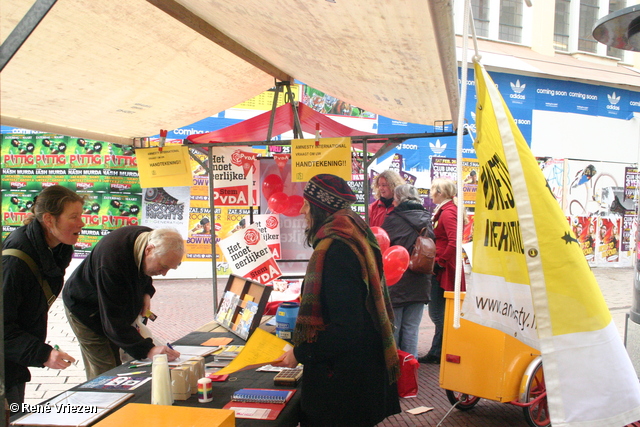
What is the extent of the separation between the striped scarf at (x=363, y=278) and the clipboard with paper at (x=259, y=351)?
347mm

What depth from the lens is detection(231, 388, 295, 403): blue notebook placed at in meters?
2.14

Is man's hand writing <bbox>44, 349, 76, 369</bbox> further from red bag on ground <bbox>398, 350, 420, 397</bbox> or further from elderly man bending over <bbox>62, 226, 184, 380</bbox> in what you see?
red bag on ground <bbox>398, 350, 420, 397</bbox>

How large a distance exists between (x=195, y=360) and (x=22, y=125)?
2.54 metres

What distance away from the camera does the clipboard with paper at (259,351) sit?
7.75 ft

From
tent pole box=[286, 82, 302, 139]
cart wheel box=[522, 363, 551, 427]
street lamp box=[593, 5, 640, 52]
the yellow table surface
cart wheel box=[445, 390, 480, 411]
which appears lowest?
cart wheel box=[445, 390, 480, 411]

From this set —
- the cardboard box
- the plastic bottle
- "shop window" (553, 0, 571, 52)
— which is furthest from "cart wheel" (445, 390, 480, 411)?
"shop window" (553, 0, 571, 52)

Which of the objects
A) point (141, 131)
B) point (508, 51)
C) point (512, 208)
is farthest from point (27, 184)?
point (508, 51)

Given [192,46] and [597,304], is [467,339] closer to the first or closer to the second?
[597,304]

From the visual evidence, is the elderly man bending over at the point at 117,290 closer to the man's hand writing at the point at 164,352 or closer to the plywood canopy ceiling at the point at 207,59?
the man's hand writing at the point at 164,352

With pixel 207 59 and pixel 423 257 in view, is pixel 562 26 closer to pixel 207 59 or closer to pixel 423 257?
pixel 423 257

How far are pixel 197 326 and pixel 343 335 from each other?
213 inches

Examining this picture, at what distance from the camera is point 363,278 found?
216cm

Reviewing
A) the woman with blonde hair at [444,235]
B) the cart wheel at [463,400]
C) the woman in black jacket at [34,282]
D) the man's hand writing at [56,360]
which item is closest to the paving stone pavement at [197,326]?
the cart wheel at [463,400]

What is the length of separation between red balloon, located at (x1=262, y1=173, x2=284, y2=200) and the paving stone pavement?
5.52ft
